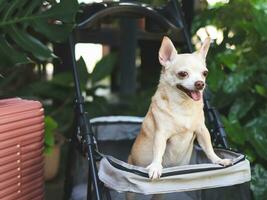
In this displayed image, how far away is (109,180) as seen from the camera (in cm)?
138

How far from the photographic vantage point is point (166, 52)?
5.00 ft

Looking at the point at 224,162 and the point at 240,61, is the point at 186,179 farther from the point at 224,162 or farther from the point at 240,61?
the point at 240,61

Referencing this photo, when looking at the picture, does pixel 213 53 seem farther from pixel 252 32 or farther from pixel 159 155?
pixel 159 155

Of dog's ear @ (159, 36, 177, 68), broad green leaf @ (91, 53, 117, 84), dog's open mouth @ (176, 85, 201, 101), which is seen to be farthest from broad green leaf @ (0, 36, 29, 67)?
broad green leaf @ (91, 53, 117, 84)

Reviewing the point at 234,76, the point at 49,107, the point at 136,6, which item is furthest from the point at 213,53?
the point at 49,107

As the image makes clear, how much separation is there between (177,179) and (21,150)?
0.61 m

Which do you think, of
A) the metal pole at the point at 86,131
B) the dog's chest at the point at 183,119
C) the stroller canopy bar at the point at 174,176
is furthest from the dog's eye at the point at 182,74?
the metal pole at the point at 86,131

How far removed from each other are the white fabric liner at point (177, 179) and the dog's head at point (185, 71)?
213 millimetres

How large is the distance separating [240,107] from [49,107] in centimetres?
132

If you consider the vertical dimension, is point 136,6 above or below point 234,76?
above

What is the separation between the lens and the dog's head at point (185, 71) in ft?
4.60

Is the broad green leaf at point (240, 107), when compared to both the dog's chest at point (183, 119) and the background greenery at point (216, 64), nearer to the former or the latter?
the background greenery at point (216, 64)

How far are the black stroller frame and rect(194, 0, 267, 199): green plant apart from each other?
0.44 meters

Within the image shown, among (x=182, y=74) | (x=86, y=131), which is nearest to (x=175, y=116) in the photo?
(x=182, y=74)
